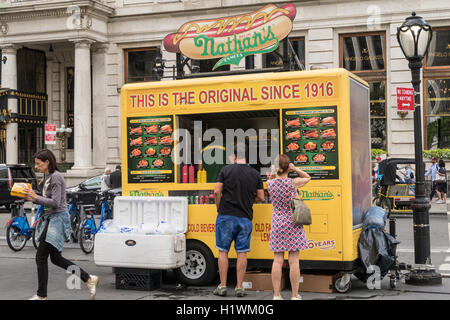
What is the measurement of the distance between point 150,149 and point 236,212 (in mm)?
2094

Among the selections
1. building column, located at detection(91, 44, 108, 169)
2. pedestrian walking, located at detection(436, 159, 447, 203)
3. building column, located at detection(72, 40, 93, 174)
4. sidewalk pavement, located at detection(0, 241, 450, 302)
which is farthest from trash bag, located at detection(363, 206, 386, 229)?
building column, located at detection(91, 44, 108, 169)

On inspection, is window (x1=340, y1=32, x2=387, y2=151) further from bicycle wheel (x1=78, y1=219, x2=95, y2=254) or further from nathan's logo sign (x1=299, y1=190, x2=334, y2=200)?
nathan's logo sign (x1=299, y1=190, x2=334, y2=200)

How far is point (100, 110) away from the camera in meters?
29.1

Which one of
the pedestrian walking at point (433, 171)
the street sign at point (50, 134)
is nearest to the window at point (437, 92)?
the pedestrian walking at point (433, 171)

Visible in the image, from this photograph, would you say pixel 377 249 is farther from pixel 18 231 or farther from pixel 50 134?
pixel 50 134

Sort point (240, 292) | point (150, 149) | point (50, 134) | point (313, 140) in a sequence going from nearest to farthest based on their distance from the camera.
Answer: point (240, 292) → point (313, 140) → point (150, 149) → point (50, 134)

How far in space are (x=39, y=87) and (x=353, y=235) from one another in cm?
2698

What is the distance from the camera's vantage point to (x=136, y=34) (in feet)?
94.4

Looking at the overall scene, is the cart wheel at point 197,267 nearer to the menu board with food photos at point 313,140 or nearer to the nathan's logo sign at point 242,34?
the menu board with food photos at point 313,140

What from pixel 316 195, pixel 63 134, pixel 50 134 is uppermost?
pixel 63 134

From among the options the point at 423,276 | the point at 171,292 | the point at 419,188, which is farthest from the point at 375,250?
the point at 171,292

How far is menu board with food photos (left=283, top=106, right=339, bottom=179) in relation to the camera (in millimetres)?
8078

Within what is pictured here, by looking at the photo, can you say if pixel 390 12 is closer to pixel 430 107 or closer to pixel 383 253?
pixel 430 107

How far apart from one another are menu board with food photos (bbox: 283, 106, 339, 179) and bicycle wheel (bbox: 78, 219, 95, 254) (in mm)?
5462
